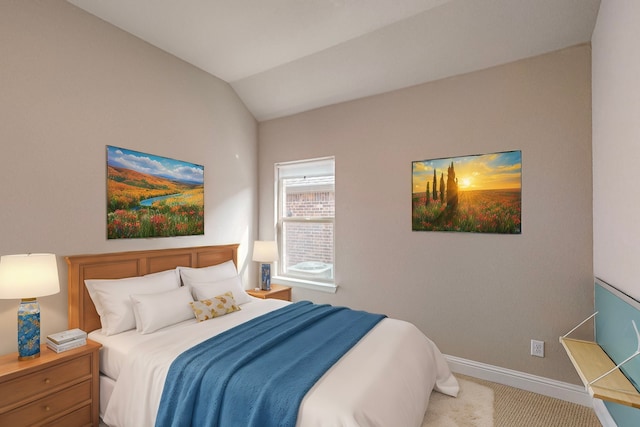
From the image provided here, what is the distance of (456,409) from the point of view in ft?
7.45

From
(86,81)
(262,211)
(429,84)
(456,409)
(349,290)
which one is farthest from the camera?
(262,211)

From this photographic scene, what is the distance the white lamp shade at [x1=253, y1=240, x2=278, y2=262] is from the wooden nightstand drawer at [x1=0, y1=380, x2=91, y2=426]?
6.13ft

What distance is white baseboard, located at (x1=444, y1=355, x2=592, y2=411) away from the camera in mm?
2445

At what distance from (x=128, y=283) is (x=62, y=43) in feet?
6.08

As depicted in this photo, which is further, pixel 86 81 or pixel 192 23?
pixel 192 23

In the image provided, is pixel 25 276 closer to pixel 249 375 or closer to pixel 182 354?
pixel 182 354

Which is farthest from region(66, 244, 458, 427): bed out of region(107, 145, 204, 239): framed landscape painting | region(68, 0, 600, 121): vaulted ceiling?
region(68, 0, 600, 121): vaulted ceiling

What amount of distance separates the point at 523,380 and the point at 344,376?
1.95 meters

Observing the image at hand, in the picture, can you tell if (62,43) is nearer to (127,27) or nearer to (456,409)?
(127,27)

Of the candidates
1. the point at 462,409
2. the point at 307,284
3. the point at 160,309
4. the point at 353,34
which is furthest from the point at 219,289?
the point at 353,34

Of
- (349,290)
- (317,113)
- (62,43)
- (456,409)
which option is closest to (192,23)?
(62,43)

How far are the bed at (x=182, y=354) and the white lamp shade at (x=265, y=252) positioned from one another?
677mm

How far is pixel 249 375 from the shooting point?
1.60 m

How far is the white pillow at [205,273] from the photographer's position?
2.90 metres
